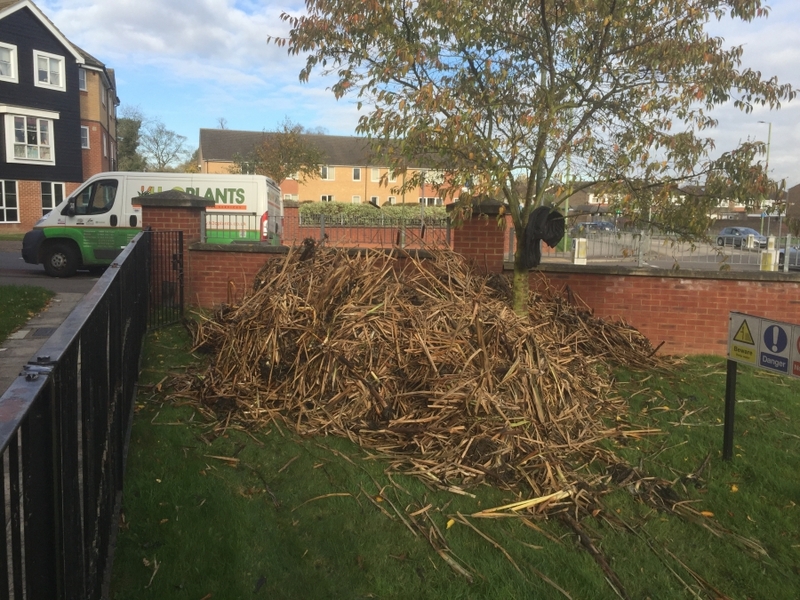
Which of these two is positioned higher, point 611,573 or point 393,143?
point 393,143

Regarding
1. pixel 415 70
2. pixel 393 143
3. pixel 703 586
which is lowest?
pixel 703 586

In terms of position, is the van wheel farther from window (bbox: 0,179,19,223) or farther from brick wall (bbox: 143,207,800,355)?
window (bbox: 0,179,19,223)

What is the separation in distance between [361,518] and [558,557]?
120 centimetres

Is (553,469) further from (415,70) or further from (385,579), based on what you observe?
(415,70)

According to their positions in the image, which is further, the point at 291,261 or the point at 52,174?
the point at 52,174

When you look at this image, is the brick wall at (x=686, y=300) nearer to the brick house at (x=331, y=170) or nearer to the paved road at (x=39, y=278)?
the paved road at (x=39, y=278)

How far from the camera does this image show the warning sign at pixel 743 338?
533 centimetres

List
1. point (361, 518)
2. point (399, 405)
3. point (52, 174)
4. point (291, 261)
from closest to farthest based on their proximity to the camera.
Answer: point (361, 518)
point (399, 405)
point (291, 261)
point (52, 174)

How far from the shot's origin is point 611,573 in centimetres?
386

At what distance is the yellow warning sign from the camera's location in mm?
5371

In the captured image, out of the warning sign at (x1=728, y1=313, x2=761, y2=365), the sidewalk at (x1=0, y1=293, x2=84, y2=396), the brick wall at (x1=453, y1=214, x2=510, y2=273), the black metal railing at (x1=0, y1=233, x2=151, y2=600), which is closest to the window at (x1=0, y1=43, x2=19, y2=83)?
the sidewalk at (x1=0, y1=293, x2=84, y2=396)

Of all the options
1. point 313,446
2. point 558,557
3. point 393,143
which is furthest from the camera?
point 393,143

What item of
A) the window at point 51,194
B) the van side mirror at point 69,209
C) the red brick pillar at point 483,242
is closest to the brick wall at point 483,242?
the red brick pillar at point 483,242

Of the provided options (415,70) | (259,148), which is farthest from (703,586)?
(259,148)
